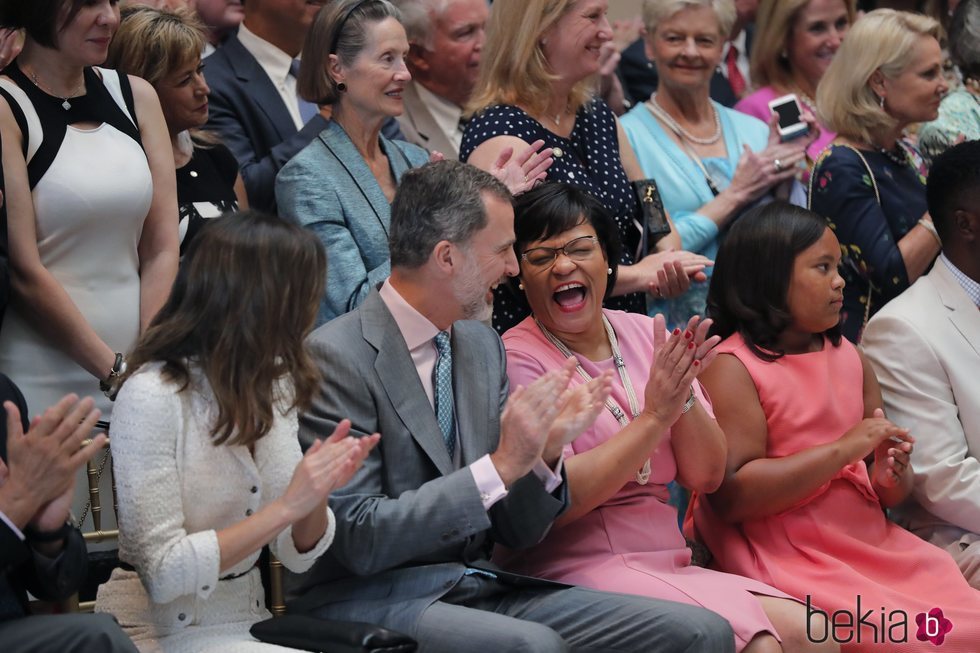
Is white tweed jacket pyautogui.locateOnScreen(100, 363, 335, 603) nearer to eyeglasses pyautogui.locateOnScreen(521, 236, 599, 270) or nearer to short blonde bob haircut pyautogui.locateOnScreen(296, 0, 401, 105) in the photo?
eyeglasses pyautogui.locateOnScreen(521, 236, 599, 270)

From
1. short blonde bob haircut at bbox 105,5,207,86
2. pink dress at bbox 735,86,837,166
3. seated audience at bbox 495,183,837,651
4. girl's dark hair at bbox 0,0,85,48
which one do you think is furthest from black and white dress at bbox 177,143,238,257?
pink dress at bbox 735,86,837,166

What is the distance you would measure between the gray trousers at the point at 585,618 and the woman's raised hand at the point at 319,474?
472 millimetres

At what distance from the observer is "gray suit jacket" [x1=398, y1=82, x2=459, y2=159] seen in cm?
524

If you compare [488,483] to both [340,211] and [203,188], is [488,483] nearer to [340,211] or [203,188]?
[340,211]

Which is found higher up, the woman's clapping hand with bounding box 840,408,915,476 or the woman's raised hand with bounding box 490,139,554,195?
the woman's raised hand with bounding box 490,139,554,195

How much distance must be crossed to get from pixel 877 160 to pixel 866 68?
357 millimetres

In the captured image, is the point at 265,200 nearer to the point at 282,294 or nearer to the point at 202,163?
the point at 202,163

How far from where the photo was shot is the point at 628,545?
365cm

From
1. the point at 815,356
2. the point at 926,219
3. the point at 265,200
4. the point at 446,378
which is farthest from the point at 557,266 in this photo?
the point at 926,219

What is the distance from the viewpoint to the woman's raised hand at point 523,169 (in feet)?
12.8

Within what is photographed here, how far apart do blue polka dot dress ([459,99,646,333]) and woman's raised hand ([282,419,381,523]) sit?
53.0 inches

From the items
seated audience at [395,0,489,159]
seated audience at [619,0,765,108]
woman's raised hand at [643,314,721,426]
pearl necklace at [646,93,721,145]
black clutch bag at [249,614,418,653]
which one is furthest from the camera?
seated audience at [619,0,765,108]

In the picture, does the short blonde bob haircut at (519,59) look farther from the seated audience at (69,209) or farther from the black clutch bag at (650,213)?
the seated audience at (69,209)

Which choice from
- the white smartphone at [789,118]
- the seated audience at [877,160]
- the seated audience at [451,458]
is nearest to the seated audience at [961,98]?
the seated audience at [877,160]
